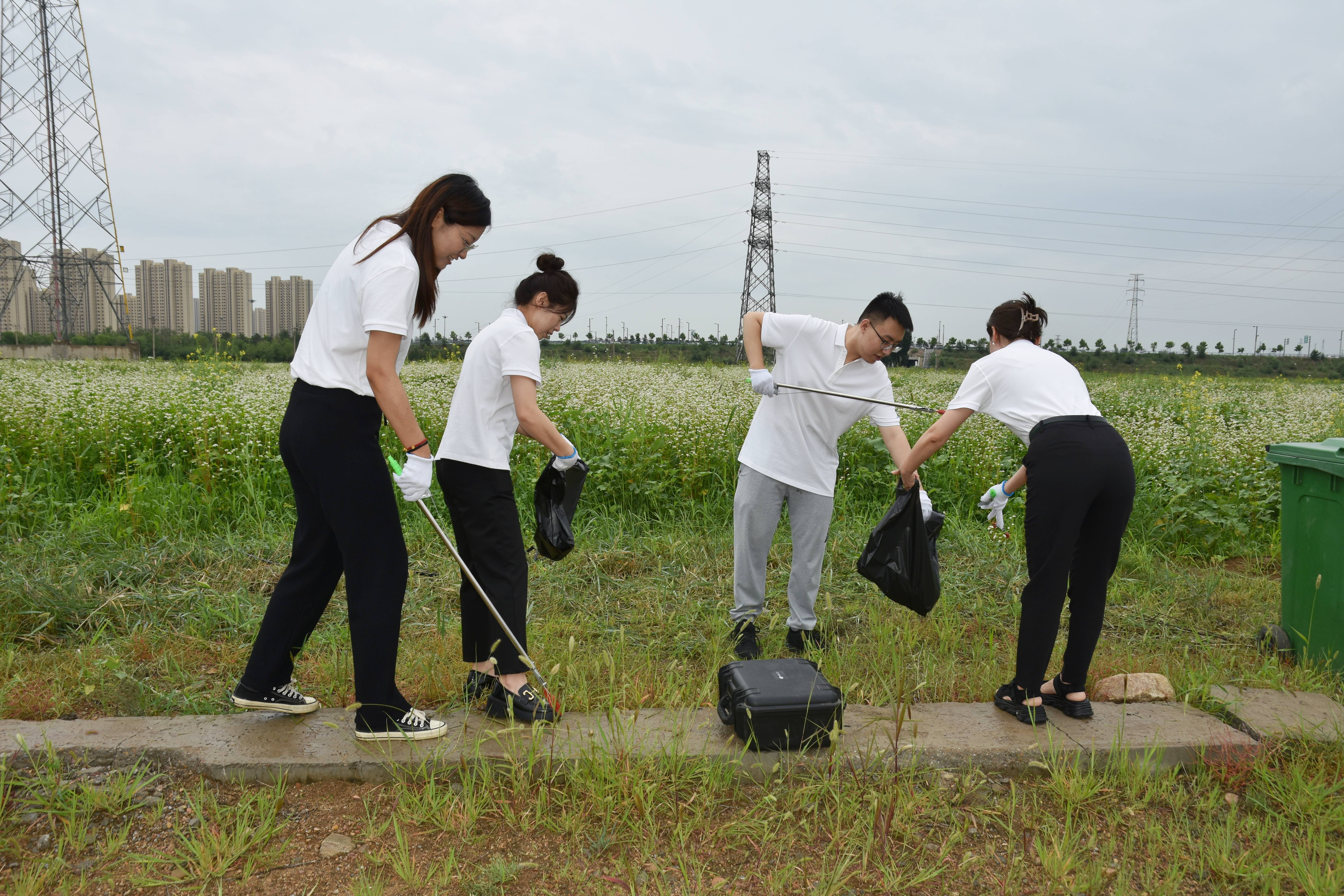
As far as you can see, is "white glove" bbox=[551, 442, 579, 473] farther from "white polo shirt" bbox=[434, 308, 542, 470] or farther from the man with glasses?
the man with glasses

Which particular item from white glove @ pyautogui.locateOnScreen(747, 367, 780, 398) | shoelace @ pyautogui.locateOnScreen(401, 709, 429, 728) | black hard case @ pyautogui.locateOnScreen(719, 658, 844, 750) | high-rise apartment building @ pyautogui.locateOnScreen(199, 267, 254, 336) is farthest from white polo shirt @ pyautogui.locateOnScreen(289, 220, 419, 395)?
high-rise apartment building @ pyautogui.locateOnScreen(199, 267, 254, 336)

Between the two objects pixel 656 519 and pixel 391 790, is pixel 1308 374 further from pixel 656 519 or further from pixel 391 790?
pixel 391 790

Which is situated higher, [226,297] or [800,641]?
[226,297]

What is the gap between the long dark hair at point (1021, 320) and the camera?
9.61 ft

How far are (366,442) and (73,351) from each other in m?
24.6

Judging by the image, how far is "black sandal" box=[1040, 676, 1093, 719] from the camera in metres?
2.80

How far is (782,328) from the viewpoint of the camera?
3482mm

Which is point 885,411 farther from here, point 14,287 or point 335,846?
point 14,287

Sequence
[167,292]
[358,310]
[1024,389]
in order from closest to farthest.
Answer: [358,310], [1024,389], [167,292]

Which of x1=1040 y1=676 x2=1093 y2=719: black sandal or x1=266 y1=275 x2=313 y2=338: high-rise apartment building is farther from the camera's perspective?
x1=266 y1=275 x2=313 y2=338: high-rise apartment building

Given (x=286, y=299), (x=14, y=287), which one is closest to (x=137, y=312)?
(x=286, y=299)

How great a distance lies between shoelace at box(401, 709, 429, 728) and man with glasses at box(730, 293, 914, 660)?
135 centimetres

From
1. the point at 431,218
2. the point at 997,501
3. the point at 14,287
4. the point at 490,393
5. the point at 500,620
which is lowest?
the point at 500,620

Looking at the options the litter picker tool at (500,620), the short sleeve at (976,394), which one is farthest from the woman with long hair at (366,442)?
the short sleeve at (976,394)
